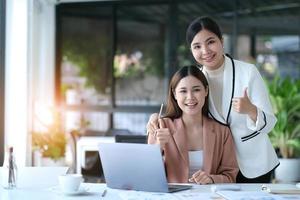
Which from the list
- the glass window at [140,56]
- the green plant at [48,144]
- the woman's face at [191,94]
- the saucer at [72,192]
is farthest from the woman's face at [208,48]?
the glass window at [140,56]

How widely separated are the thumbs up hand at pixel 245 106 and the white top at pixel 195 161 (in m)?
0.27

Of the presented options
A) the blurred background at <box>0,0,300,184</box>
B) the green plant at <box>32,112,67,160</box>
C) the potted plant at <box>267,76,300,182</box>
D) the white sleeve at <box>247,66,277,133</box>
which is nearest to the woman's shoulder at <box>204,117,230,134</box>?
the white sleeve at <box>247,66,277,133</box>

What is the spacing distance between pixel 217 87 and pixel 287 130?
355cm

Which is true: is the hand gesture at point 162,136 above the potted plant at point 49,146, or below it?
above

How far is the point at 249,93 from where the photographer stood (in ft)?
7.36

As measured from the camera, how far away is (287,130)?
562cm

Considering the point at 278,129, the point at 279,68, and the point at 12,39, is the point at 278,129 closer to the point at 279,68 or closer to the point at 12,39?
the point at 279,68

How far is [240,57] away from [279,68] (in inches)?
27.8

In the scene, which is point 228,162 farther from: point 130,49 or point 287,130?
point 130,49

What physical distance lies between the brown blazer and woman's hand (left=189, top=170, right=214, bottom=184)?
0.09 ft

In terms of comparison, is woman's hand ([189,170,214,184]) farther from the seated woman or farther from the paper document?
the paper document

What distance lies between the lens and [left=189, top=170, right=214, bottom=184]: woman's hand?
2126 millimetres

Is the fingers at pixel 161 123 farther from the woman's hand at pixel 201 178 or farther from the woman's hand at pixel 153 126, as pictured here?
the woman's hand at pixel 201 178

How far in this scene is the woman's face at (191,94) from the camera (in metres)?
2.21
